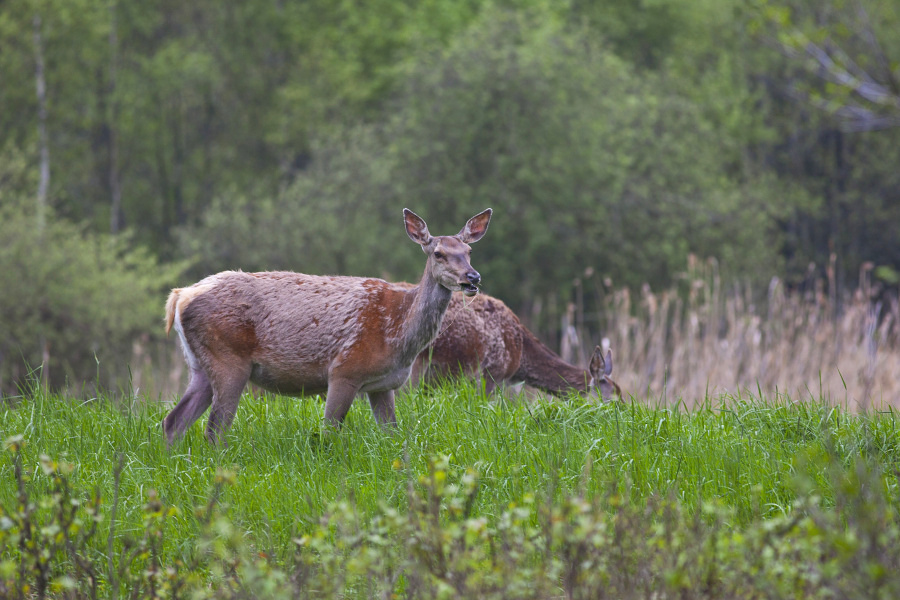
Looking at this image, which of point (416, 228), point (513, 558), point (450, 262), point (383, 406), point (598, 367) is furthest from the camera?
point (598, 367)

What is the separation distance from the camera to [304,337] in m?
6.12

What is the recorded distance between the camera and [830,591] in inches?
117

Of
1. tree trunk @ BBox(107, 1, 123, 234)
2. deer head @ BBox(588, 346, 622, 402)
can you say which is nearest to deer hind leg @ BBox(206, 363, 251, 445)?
deer head @ BBox(588, 346, 622, 402)

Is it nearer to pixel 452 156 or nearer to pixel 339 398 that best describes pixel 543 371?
pixel 339 398

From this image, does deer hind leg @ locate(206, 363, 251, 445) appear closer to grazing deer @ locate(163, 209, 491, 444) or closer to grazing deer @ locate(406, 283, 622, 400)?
grazing deer @ locate(163, 209, 491, 444)

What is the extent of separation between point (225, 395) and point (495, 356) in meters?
2.87

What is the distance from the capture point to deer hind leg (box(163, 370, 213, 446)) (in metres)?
5.96

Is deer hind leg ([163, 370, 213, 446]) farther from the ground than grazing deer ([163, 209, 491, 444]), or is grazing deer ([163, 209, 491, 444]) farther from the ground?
grazing deer ([163, 209, 491, 444])

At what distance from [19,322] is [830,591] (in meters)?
17.7

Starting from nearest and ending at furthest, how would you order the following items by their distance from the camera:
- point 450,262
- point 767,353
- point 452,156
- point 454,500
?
point 454,500 < point 450,262 < point 767,353 < point 452,156

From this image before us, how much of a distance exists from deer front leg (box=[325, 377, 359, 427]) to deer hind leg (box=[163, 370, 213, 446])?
0.77 m

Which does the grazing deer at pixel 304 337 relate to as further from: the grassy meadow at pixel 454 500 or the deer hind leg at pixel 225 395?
the grassy meadow at pixel 454 500

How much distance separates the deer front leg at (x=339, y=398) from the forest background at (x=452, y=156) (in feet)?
39.6

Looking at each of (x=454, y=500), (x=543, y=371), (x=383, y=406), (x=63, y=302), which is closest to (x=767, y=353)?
(x=543, y=371)
